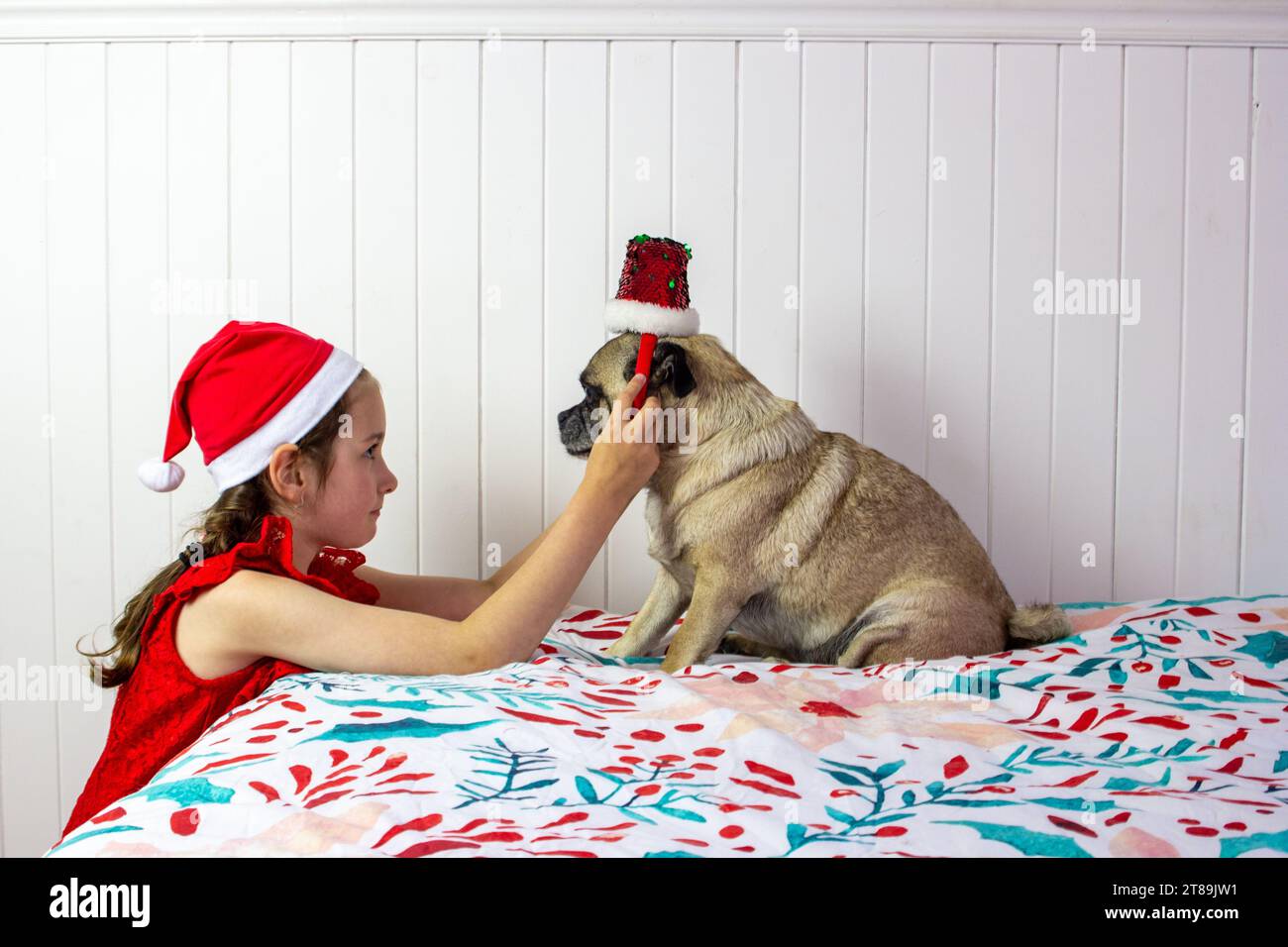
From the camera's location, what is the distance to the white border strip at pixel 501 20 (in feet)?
8.82

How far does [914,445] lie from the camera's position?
2.82 metres

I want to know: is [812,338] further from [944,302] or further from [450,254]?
[450,254]

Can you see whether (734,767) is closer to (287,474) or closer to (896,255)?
(287,474)

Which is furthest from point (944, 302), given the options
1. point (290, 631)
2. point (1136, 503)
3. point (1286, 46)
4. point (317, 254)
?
point (290, 631)

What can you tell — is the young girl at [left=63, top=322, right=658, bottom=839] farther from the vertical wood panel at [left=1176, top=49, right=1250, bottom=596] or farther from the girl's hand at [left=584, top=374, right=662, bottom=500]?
the vertical wood panel at [left=1176, top=49, right=1250, bottom=596]

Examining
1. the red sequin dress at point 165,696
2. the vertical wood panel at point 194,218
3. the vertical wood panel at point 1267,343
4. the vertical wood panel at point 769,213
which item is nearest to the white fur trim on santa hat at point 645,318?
the vertical wood panel at point 769,213

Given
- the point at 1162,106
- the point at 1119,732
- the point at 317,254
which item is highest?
the point at 1162,106

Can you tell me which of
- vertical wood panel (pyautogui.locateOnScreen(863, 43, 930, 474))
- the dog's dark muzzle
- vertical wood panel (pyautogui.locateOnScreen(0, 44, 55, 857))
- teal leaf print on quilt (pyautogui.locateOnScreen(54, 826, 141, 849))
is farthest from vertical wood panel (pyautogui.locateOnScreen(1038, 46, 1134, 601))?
vertical wood panel (pyautogui.locateOnScreen(0, 44, 55, 857))

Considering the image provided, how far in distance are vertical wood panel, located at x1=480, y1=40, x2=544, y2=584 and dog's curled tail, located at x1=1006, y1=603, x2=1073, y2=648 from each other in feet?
4.17

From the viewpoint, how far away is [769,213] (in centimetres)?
275

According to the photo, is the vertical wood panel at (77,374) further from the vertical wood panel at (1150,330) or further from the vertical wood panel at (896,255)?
the vertical wood panel at (1150,330)

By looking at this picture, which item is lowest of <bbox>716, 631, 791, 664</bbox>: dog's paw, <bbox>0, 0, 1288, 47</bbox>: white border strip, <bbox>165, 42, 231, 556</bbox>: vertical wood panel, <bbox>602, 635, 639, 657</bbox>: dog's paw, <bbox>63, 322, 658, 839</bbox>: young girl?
<bbox>716, 631, 791, 664</bbox>: dog's paw

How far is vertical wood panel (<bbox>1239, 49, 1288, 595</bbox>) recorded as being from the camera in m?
2.81

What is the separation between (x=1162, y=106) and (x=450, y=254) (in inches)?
79.0
